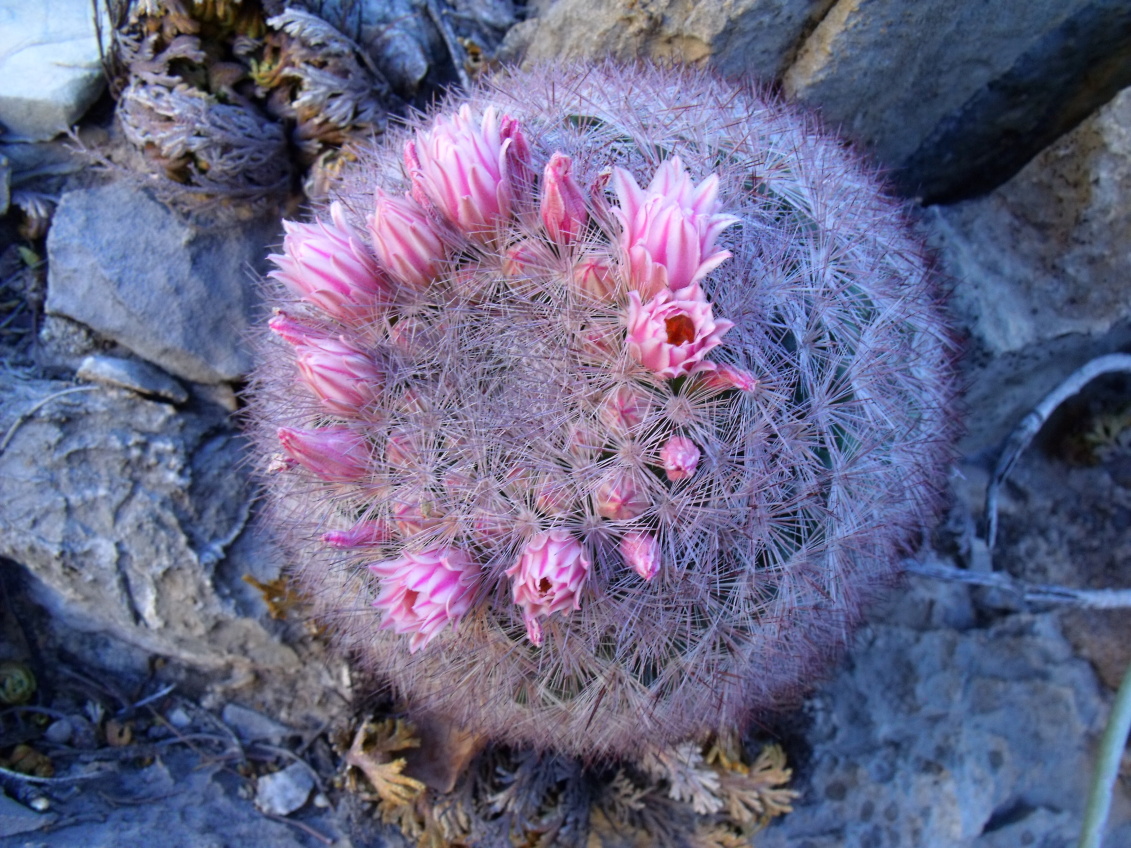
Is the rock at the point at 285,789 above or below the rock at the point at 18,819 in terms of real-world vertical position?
below

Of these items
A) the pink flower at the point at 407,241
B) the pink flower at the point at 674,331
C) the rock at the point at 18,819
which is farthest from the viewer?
the rock at the point at 18,819

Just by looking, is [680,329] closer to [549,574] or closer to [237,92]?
[549,574]

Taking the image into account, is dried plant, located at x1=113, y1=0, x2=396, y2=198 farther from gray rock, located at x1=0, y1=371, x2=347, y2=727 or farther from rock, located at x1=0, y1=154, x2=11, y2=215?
gray rock, located at x1=0, y1=371, x2=347, y2=727

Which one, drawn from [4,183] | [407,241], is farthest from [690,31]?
[4,183]

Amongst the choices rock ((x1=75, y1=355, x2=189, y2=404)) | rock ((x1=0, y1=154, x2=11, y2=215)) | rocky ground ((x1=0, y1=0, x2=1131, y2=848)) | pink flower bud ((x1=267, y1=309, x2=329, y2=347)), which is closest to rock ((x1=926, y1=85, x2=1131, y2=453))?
rocky ground ((x1=0, y1=0, x2=1131, y2=848))

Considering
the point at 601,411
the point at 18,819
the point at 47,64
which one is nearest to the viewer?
the point at 601,411

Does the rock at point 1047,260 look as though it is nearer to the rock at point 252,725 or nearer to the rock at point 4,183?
the rock at point 252,725

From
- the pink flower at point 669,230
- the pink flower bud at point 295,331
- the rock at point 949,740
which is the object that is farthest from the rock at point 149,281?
the rock at point 949,740
